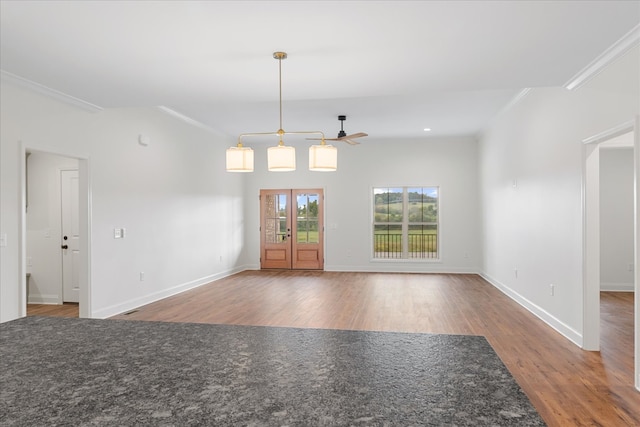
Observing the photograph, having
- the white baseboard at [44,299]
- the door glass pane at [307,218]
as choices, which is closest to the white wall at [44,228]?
the white baseboard at [44,299]

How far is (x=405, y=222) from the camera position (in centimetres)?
961

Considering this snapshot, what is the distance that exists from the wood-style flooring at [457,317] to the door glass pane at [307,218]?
1132 mm

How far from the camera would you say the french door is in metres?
9.91

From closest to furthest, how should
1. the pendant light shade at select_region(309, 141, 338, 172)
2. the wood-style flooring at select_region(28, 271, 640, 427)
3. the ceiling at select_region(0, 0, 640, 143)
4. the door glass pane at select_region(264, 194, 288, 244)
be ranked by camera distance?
the ceiling at select_region(0, 0, 640, 143) → the wood-style flooring at select_region(28, 271, 640, 427) → the pendant light shade at select_region(309, 141, 338, 172) → the door glass pane at select_region(264, 194, 288, 244)

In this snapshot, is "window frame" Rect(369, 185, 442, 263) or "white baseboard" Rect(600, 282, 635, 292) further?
"window frame" Rect(369, 185, 442, 263)

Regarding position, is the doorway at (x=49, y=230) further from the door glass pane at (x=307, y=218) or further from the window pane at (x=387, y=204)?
the window pane at (x=387, y=204)

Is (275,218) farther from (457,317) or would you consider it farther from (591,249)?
(591,249)

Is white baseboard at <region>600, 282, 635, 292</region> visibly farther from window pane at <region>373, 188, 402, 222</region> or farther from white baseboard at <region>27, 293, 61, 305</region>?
Result: white baseboard at <region>27, 293, 61, 305</region>

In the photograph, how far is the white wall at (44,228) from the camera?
616 cm

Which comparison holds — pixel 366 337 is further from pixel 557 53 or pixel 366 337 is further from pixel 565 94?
pixel 565 94

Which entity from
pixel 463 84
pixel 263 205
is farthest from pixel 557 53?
pixel 263 205

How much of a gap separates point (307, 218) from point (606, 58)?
7220mm

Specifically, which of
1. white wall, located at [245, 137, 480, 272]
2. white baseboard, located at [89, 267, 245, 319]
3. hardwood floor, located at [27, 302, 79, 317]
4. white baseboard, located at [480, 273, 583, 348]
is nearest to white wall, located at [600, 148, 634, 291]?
white baseboard, located at [480, 273, 583, 348]

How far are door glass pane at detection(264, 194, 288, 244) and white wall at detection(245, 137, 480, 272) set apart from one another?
0.77ft
